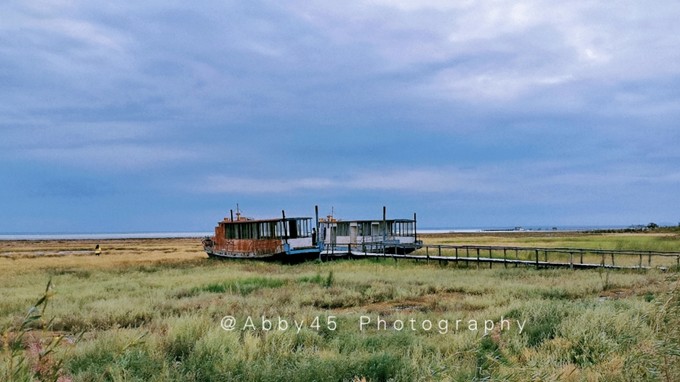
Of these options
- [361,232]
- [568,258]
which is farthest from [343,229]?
[568,258]

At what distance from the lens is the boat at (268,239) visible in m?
33.5

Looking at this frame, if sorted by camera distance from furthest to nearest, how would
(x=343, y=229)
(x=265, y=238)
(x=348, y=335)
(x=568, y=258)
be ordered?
(x=343, y=229), (x=265, y=238), (x=568, y=258), (x=348, y=335)

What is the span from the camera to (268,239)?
113ft

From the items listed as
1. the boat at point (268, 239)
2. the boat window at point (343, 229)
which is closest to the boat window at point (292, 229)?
the boat at point (268, 239)

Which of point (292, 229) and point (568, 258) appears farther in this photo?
point (292, 229)

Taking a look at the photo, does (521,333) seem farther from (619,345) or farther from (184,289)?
(184,289)

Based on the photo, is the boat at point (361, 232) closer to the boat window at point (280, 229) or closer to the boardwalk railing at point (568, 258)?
the boardwalk railing at point (568, 258)

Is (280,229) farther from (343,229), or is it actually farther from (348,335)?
(348,335)

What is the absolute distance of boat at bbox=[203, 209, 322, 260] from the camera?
33531 millimetres

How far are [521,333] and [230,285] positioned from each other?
11.1 metres

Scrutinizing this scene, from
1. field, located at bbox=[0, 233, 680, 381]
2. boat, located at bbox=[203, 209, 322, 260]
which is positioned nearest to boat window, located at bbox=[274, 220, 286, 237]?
boat, located at bbox=[203, 209, 322, 260]

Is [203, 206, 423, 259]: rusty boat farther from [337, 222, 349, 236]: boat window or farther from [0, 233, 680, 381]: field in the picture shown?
[0, 233, 680, 381]: field

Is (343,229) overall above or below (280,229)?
below

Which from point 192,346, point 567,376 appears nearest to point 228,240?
point 192,346
